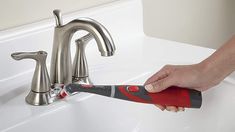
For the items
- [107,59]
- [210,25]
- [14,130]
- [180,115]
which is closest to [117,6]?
[107,59]

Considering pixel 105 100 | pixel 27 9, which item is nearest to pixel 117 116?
pixel 105 100

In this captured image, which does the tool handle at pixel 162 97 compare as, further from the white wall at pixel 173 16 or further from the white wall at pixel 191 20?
the white wall at pixel 191 20

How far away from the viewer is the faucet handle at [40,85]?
67 centimetres

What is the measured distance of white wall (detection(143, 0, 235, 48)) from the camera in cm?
114

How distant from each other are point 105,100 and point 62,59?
4.4 inches

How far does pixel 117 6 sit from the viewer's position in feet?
3.04

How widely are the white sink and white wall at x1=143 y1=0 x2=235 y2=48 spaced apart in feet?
0.70

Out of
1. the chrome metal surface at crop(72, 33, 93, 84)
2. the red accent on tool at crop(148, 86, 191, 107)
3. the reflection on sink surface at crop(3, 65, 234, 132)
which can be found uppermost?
the chrome metal surface at crop(72, 33, 93, 84)

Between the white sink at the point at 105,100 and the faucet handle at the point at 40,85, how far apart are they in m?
0.01

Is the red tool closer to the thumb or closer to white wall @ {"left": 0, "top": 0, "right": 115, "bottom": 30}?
the thumb

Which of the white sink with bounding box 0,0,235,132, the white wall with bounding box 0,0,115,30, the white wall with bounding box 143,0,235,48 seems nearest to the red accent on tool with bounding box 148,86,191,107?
the white sink with bounding box 0,0,235,132

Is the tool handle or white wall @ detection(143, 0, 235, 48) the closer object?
the tool handle

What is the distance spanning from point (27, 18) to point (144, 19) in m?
0.39

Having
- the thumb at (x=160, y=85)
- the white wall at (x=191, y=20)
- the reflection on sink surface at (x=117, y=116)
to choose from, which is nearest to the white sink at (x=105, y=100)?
the reflection on sink surface at (x=117, y=116)
